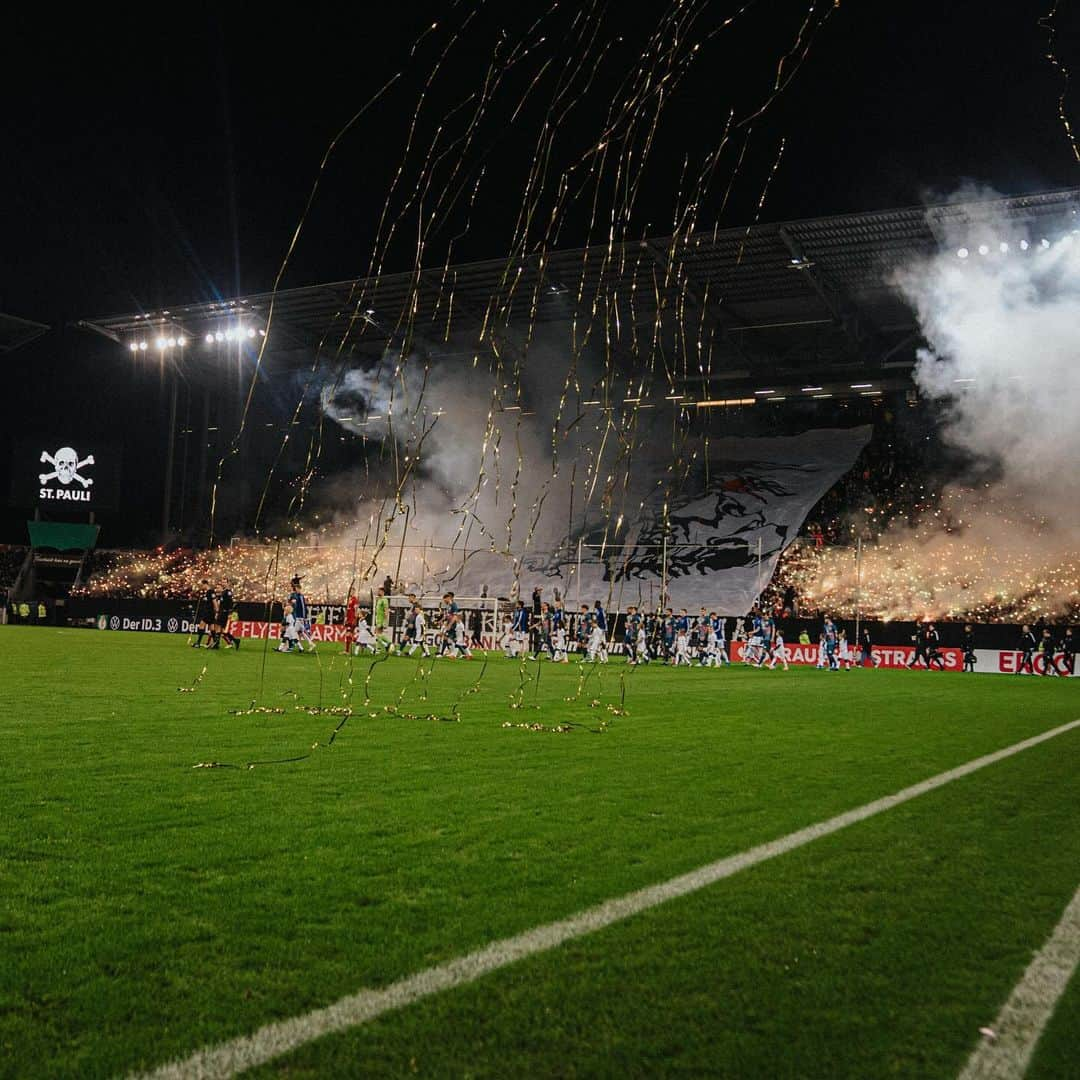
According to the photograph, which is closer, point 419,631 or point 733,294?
point 419,631

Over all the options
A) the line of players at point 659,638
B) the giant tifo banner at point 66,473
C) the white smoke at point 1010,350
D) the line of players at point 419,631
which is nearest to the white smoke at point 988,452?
the white smoke at point 1010,350

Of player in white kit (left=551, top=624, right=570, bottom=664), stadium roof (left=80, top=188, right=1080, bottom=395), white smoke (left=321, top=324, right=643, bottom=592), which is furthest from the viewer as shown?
white smoke (left=321, top=324, right=643, bottom=592)

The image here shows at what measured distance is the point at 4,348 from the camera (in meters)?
43.6

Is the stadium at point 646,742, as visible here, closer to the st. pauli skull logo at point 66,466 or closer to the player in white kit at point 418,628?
the player in white kit at point 418,628

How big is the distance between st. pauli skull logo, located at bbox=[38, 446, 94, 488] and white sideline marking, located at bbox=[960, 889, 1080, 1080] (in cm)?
4650

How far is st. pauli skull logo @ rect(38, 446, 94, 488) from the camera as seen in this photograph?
43688mm

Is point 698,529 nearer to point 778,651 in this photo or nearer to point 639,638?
point 778,651

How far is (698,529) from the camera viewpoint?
37.8 metres

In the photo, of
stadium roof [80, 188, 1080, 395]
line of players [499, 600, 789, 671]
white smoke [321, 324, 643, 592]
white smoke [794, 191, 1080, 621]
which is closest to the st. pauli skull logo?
stadium roof [80, 188, 1080, 395]

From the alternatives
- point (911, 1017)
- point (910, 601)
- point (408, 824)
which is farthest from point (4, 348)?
point (911, 1017)

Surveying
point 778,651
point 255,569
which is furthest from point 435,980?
point 255,569

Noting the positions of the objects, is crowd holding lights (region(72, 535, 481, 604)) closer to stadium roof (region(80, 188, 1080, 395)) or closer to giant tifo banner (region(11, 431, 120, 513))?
giant tifo banner (region(11, 431, 120, 513))

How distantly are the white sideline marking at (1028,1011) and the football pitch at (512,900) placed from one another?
4 centimetres

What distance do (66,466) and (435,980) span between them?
46.2 meters
